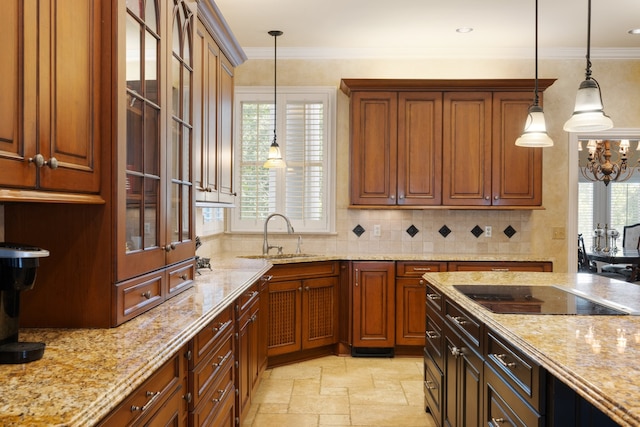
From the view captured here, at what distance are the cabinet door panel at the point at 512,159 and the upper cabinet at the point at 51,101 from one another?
12.6 feet

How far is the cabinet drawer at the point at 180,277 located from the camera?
2.39 meters

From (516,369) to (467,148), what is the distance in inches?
130

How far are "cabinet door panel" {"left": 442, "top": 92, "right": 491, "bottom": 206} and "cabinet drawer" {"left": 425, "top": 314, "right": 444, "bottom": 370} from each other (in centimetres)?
188

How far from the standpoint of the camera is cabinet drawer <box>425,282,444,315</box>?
2941mm

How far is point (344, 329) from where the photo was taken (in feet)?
15.6

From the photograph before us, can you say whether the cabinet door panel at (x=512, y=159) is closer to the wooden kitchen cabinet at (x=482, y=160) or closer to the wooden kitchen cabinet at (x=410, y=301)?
the wooden kitchen cabinet at (x=482, y=160)

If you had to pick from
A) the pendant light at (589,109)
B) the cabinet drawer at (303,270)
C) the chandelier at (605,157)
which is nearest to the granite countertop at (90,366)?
the pendant light at (589,109)

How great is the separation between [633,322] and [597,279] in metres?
1.31

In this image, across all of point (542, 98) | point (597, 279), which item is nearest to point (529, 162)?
point (542, 98)

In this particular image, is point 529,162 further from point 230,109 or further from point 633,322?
point 633,322

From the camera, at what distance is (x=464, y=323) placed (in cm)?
245

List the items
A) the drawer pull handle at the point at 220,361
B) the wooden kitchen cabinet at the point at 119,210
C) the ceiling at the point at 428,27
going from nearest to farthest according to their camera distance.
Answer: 1. the wooden kitchen cabinet at the point at 119,210
2. the drawer pull handle at the point at 220,361
3. the ceiling at the point at 428,27

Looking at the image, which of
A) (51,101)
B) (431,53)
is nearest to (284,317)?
(431,53)

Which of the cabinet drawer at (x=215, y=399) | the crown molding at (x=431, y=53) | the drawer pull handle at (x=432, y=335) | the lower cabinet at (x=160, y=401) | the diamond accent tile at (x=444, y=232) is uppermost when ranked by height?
the crown molding at (x=431, y=53)
